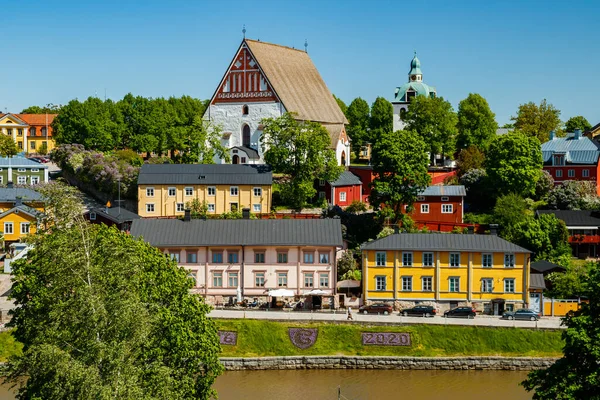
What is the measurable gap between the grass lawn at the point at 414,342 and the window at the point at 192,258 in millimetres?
6537

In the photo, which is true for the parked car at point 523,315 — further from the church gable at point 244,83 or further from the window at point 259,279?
the church gable at point 244,83

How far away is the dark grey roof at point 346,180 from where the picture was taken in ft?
220

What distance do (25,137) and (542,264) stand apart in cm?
8139

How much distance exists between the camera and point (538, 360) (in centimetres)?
4406

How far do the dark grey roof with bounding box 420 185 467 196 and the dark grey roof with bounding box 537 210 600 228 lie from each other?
524 centimetres

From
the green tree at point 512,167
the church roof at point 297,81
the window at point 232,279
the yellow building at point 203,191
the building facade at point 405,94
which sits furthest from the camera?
the building facade at point 405,94

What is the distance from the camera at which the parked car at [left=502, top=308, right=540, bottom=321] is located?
47.0 metres

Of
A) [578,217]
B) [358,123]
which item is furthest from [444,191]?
[358,123]

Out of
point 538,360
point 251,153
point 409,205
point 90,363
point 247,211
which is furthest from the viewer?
point 251,153

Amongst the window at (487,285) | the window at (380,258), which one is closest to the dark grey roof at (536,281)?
the window at (487,285)

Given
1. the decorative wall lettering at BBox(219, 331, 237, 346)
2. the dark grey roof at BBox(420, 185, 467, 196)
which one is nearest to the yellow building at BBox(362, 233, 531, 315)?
the decorative wall lettering at BBox(219, 331, 237, 346)

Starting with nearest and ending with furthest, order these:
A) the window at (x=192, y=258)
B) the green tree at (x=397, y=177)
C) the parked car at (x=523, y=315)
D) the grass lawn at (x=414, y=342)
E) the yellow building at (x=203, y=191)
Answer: the grass lawn at (x=414, y=342), the parked car at (x=523, y=315), the window at (x=192, y=258), the green tree at (x=397, y=177), the yellow building at (x=203, y=191)

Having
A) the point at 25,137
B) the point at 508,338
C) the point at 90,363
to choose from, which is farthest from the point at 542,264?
the point at 25,137

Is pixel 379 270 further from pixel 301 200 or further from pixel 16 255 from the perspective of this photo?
pixel 16 255
